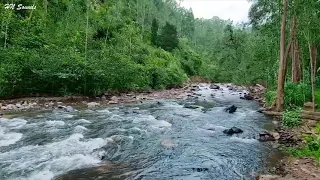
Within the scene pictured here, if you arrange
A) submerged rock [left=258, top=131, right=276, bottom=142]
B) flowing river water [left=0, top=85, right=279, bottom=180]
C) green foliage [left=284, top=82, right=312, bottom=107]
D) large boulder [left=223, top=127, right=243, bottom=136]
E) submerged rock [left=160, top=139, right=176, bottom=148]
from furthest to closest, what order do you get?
green foliage [left=284, top=82, right=312, bottom=107] < large boulder [left=223, top=127, right=243, bottom=136] < submerged rock [left=258, top=131, right=276, bottom=142] < submerged rock [left=160, top=139, right=176, bottom=148] < flowing river water [left=0, top=85, right=279, bottom=180]

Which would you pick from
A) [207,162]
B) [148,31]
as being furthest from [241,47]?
[207,162]

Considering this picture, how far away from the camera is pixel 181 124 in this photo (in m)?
15.7

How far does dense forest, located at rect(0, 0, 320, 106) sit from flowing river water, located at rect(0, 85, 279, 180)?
5.40m

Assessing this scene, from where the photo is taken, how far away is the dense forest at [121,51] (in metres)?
20.3

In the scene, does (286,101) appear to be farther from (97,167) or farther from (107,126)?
(97,167)

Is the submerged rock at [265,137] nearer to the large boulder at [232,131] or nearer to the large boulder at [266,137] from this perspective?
→ the large boulder at [266,137]

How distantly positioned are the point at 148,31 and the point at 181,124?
4084cm

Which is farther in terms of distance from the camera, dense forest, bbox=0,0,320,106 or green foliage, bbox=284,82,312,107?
dense forest, bbox=0,0,320,106

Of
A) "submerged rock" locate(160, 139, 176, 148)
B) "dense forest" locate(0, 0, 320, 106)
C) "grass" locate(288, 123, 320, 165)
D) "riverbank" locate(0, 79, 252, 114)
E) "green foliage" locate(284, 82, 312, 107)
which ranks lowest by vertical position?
"submerged rock" locate(160, 139, 176, 148)

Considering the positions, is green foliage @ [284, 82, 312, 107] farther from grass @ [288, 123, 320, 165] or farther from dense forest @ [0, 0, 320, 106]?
grass @ [288, 123, 320, 165]

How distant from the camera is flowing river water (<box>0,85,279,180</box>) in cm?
844

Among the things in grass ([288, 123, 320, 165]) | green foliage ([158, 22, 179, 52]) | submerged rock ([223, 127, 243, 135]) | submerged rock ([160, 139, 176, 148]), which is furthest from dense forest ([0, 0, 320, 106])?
submerged rock ([160, 139, 176, 148])

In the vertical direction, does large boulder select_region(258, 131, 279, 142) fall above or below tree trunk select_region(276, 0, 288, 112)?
below

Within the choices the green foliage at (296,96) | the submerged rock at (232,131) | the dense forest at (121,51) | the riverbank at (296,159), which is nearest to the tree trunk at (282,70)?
the dense forest at (121,51)
